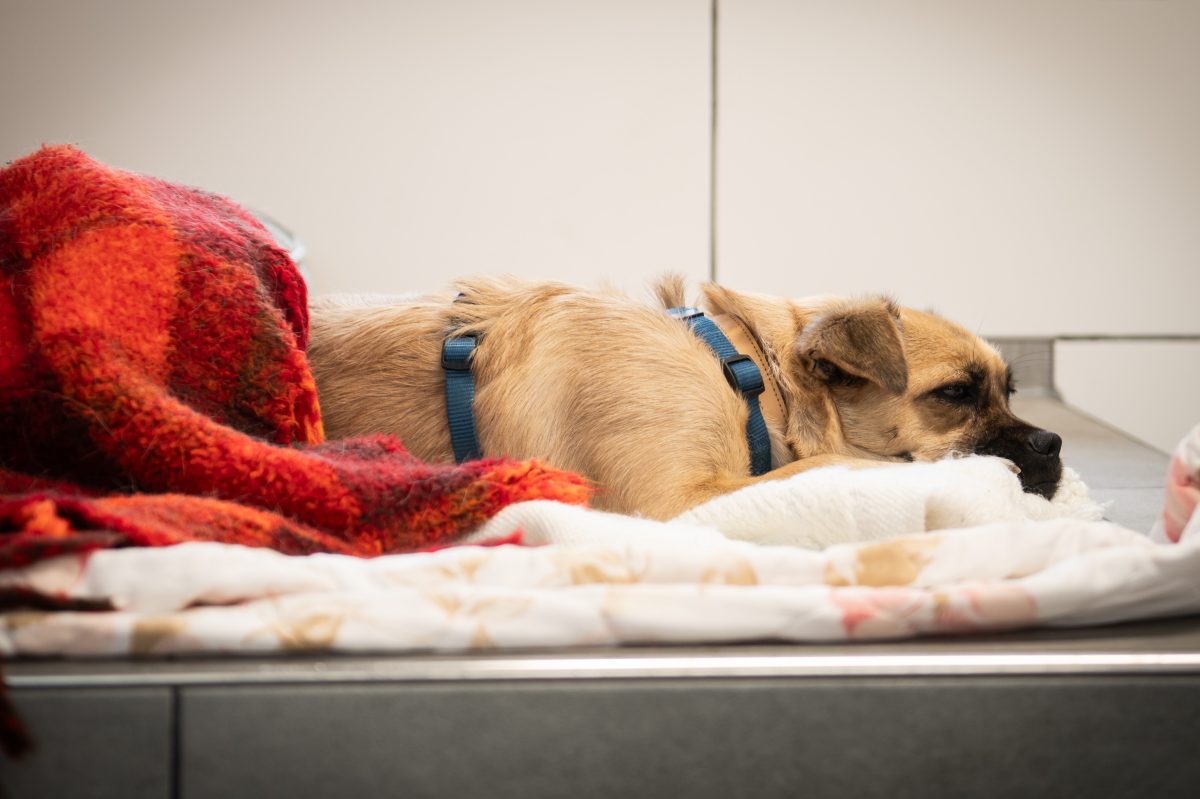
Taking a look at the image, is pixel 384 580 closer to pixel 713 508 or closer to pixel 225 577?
pixel 225 577

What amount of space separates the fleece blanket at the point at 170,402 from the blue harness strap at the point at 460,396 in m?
0.19

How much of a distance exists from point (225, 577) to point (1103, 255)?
342 cm

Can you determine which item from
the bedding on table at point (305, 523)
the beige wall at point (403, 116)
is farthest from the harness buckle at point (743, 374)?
the beige wall at point (403, 116)

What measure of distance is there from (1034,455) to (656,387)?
2.47 feet

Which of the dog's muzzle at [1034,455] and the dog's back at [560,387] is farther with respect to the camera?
the dog's muzzle at [1034,455]

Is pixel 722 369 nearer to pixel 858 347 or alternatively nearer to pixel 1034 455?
pixel 858 347

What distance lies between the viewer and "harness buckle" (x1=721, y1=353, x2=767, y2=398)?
167 cm

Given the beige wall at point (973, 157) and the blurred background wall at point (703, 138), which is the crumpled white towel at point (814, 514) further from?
the beige wall at point (973, 157)

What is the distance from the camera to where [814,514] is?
1.27 metres

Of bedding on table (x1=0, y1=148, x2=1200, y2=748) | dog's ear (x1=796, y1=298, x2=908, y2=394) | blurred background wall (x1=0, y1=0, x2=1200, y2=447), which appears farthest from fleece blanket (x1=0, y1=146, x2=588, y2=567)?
blurred background wall (x1=0, y1=0, x2=1200, y2=447)

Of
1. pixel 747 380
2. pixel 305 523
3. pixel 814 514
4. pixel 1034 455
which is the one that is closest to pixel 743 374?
pixel 747 380

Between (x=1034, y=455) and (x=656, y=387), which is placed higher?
(x=656, y=387)

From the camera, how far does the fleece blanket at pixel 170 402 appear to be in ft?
3.76

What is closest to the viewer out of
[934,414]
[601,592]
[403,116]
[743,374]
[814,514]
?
[601,592]
